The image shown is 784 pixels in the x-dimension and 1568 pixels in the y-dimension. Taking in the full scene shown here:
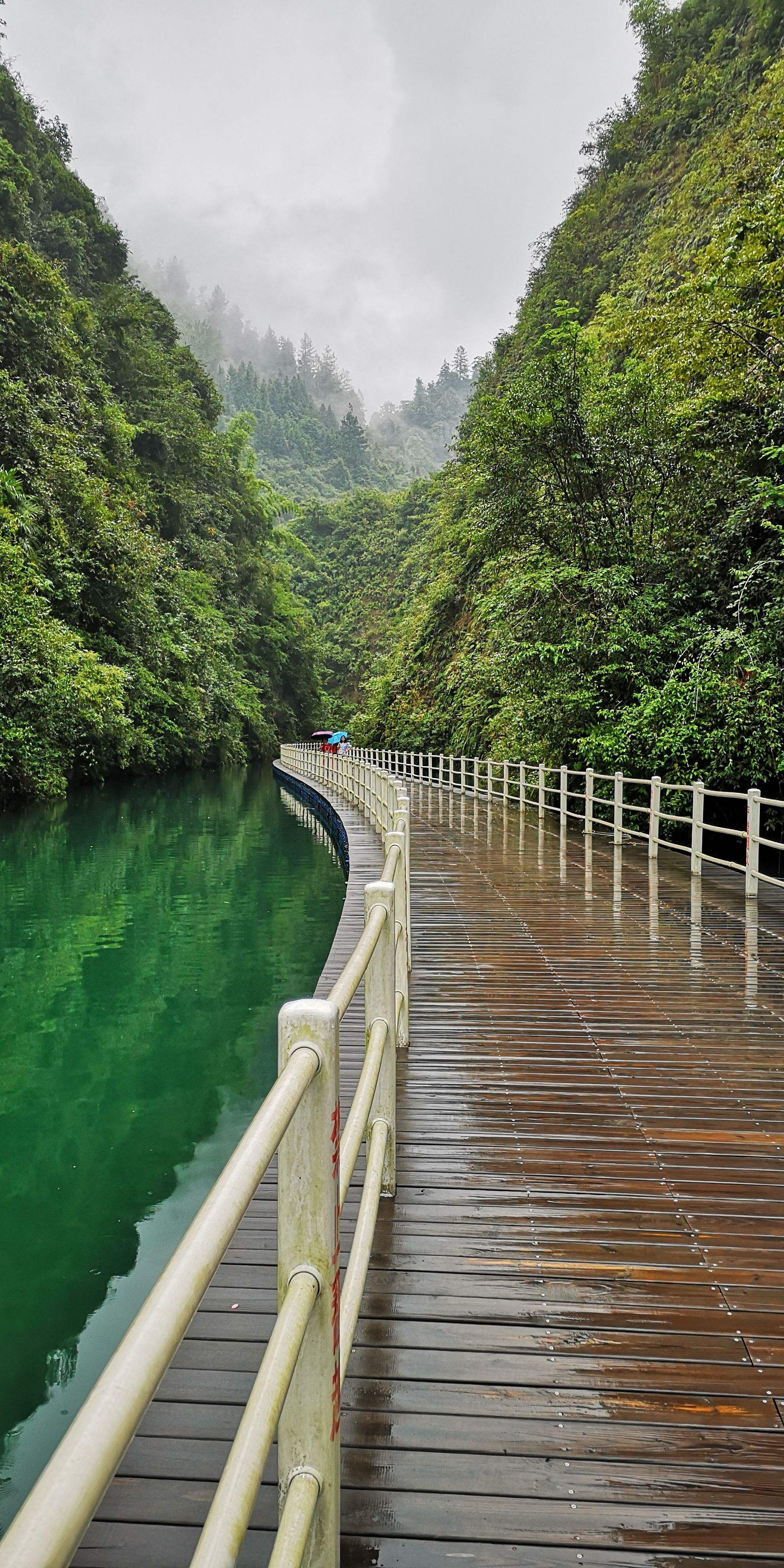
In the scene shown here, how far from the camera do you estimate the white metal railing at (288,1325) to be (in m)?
0.77

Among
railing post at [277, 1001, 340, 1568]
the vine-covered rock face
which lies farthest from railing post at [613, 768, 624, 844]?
the vine-covered rock face

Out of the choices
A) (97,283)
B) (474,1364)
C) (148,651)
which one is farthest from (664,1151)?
(97,283)

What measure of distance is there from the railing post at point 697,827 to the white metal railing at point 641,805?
1 centimetres

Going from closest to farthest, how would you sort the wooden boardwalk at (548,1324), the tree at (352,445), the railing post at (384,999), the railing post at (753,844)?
the wooden boardwalk at (548,1324) < the railing post at (384,999) < the railing post at (753,844) < the tree at (352,445)

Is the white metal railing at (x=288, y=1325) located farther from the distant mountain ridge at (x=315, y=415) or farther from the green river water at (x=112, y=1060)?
the distant mountain ridge at (x=315, y=415)

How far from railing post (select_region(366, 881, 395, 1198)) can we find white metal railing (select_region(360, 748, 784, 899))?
5331 millimetres

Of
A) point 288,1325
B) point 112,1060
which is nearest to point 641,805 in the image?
point 112,1060

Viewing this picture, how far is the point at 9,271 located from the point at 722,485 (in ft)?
70.1

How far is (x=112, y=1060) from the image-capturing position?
8961 millimetres

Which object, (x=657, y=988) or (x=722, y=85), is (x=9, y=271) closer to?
(x=722, y=85)

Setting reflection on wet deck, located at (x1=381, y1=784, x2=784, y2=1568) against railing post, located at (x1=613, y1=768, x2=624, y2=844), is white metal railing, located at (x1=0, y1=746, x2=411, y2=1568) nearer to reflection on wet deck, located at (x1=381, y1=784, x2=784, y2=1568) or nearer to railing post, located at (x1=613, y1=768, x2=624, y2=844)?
reflection on wet deck, located at (x1=381, y1=784, x2=784, y2=1568)

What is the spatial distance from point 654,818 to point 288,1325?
1066 centimetres

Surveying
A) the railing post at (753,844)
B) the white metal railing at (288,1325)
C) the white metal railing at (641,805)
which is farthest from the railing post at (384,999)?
the railing post at (753,844)

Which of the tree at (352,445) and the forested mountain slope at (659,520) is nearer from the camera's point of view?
the forested mountain slope at (659,520)
